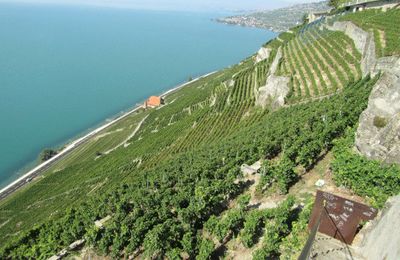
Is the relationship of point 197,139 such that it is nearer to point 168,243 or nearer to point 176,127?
point 176,127

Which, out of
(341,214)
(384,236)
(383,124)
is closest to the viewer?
(384,236)

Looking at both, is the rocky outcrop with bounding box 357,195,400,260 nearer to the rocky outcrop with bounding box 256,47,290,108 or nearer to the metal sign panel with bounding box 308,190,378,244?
the metal sign panel with bounding box 308,190,378,244

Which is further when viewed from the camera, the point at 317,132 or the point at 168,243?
the point at 317,132

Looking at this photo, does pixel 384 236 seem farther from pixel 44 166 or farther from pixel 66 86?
pixel 66 86

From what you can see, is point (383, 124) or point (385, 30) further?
point (385, 30)

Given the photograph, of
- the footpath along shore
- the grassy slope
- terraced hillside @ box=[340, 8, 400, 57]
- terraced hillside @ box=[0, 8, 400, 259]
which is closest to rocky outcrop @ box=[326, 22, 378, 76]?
terraced hillside @ box=[340, 8, 400, 57]

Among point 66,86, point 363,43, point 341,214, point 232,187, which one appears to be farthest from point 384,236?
point 66,86

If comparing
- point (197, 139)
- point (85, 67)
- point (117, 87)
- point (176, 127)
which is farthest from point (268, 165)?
point (85, 67)
